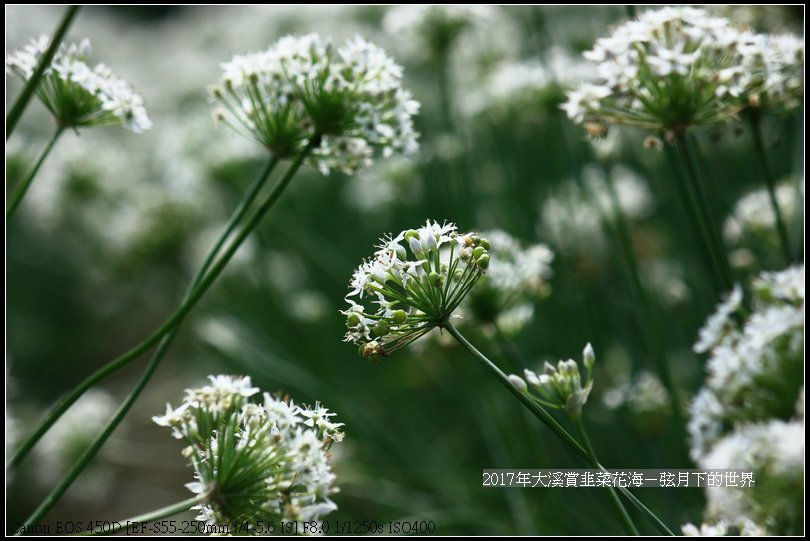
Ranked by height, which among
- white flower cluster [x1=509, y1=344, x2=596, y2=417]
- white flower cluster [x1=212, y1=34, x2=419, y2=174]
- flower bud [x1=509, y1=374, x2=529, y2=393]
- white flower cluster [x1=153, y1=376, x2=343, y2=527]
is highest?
white flower cluster [x1=212, y1=34, x2=419, y2=174]

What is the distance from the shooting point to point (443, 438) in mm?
5625

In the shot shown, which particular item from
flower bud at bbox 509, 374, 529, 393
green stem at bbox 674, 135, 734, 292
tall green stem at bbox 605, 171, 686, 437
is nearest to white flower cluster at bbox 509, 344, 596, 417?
flower bud at bbox 509, 374, 529, 393

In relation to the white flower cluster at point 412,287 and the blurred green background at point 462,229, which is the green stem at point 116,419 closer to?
the white flower cluster at point 412,287

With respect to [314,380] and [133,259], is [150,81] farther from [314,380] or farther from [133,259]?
[314,380]

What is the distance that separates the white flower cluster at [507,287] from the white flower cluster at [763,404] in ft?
2.79

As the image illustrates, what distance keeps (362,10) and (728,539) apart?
649 centimetres

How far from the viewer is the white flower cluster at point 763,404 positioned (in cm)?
160

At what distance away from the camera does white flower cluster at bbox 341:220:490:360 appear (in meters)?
1.72

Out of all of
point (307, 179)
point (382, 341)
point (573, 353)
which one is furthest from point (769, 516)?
point (307, 179)

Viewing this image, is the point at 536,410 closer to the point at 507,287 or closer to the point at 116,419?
the point at 116,419

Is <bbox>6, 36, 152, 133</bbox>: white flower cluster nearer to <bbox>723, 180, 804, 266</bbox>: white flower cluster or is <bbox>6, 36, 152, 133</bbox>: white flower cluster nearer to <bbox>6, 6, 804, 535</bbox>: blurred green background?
<bbox>6, 6, 804, 535</bbox>: blurred green background

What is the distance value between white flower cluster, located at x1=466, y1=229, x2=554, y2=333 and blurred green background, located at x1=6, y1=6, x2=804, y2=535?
196 millimetres

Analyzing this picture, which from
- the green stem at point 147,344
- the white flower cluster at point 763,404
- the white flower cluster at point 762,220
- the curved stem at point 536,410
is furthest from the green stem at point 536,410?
the white flower cluster at point 762,220

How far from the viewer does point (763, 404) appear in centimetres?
194
